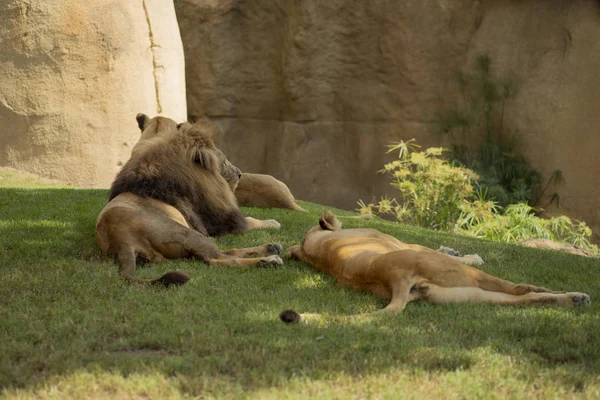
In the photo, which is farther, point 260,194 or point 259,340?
point 260,194

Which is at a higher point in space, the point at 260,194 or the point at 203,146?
the point at 203,146

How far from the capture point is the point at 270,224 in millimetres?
7965

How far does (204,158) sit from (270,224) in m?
1.26

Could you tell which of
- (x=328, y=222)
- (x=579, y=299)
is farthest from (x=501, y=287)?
(x=328, y=222)

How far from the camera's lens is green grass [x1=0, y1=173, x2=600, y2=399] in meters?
3.42

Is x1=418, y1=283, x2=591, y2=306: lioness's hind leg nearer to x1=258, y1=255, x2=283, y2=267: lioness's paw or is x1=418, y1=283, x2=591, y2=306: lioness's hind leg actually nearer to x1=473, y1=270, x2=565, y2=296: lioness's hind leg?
x1=473, y1=270, x2=565, y2=296: lioness's hind leg

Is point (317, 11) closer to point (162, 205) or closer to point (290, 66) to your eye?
point (290, 66)

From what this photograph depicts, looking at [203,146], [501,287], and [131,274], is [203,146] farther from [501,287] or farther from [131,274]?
[501,287]

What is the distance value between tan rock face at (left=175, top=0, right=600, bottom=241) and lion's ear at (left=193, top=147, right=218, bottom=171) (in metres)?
8.47

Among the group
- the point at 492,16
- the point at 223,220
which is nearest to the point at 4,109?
the point at 223,220

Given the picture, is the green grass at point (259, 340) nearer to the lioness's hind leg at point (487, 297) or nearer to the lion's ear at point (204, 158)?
the lioness's hind leg at point (487, 297)

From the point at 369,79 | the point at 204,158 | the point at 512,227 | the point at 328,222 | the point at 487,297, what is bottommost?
the point at 512,227

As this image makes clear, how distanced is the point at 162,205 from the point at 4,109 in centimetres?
581

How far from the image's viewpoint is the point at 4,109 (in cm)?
1127
